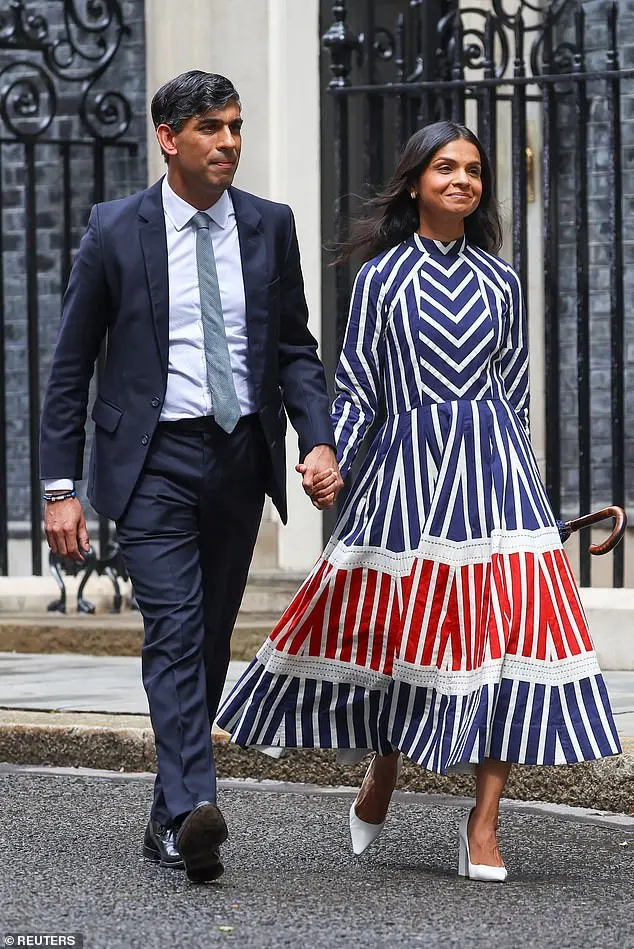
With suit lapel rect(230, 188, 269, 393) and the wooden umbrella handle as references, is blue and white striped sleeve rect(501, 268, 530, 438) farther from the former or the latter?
suit lapel rect(230, 188, 269, 393)

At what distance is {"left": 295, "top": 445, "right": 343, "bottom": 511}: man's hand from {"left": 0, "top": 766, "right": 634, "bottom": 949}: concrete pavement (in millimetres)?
907

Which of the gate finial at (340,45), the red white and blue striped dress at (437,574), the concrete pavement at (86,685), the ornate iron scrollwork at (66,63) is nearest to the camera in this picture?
the red white and blue striped dress at (437,574)

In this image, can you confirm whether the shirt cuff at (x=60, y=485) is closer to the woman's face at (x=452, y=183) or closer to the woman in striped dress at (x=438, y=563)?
the woman in striped dress at (x=438, y=563)

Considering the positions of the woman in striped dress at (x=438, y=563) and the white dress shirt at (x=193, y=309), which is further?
the white dress shirt at (x=193, y=309)

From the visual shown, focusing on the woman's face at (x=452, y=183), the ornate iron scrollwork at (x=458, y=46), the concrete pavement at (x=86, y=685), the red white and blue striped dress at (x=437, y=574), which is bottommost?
the concrete pavement at (x=86, y=685)

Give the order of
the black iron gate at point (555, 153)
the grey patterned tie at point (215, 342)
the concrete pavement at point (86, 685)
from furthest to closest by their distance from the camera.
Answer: the black iron gate at point (555, 153)
the concrete pavement at point (86, 685)
the grey patterned tie at point (215, 342)

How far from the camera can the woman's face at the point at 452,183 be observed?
515 centimetres

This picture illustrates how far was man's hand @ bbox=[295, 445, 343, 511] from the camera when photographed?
506 cm

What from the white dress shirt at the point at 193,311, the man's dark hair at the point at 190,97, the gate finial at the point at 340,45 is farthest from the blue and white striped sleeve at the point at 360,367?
the gate finial at the point at 340,45

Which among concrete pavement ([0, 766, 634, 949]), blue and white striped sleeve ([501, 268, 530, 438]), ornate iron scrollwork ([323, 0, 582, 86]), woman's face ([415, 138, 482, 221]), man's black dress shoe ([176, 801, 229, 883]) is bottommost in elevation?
concrete pavement ([0, 766, 634, 949])

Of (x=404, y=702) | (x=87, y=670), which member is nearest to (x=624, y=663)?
(x=87, y=670)

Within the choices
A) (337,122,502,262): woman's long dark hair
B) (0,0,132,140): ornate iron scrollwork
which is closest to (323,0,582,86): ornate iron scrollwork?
(0,0,132,140): ornate iron scrollwork

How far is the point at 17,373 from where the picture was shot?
11.3 meters

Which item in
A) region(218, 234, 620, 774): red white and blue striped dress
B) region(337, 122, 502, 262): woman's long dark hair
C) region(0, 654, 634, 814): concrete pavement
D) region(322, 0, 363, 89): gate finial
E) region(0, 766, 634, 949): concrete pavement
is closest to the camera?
region(0, 766, 634, 949): concrete pavement
